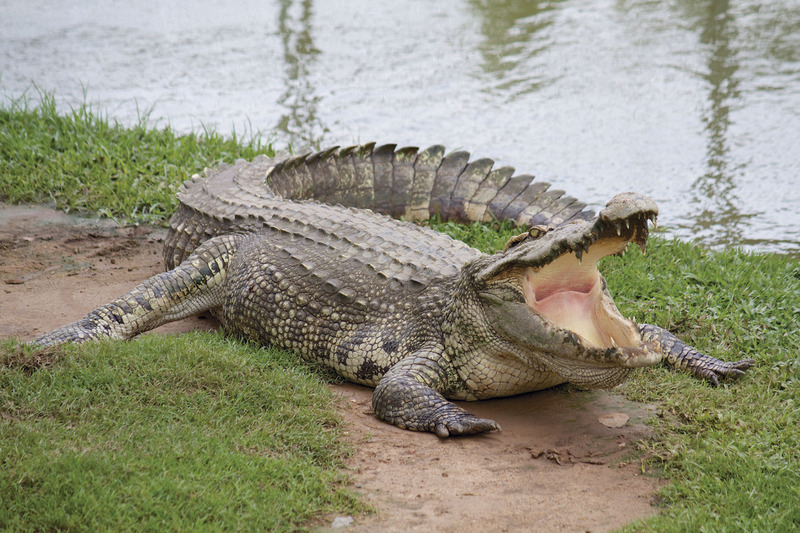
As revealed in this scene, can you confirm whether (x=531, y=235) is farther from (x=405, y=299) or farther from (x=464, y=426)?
(x=464, y=426)

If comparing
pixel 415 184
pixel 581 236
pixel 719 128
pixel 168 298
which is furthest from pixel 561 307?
pixel 719 128

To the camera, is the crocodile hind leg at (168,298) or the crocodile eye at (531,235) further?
the crocodile hind leg at (168,298)

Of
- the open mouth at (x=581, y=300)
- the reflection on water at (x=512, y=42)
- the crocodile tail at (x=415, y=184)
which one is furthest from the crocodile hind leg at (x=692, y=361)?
the reflection on water at (x=512, y=42)

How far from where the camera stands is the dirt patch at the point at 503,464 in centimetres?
288

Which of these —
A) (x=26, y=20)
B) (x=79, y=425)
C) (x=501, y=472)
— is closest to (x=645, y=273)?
(x=501, y=472)

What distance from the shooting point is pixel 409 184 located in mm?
6090

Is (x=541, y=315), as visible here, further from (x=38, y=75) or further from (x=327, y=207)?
(x=38, y=75)

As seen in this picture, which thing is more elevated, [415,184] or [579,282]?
[415,184]

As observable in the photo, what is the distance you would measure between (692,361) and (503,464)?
54.6 inches

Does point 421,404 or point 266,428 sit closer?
point 266,428

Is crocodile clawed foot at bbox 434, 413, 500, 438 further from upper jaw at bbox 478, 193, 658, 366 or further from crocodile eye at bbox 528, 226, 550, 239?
crocodile eye at bbox 528, 226, 550, 239

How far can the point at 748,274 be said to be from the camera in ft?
16.5

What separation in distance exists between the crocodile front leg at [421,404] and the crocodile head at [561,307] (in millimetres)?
375

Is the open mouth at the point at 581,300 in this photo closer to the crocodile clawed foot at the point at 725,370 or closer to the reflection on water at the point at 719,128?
the crocodile clawed foot at the point at 725,370
